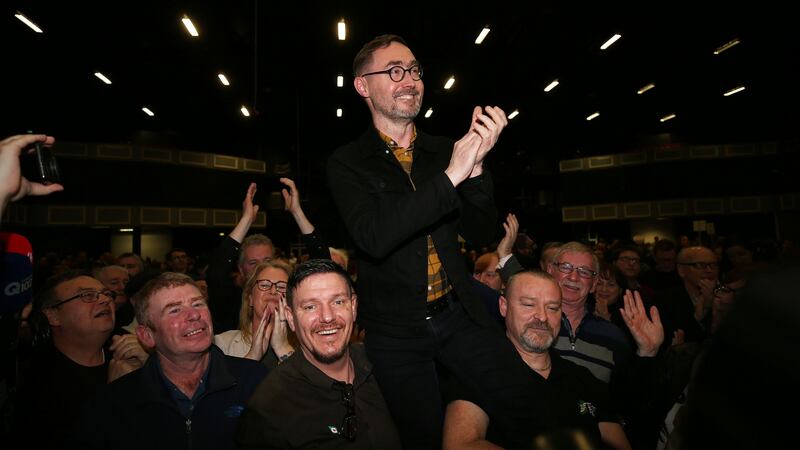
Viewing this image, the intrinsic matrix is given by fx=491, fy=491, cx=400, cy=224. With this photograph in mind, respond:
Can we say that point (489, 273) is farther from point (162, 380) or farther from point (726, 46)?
point (726, 46)

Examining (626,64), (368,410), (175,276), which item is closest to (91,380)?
(175,276)

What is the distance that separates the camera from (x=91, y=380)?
305cm

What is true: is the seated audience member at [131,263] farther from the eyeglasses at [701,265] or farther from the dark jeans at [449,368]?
the eyeglasses at [701,265]

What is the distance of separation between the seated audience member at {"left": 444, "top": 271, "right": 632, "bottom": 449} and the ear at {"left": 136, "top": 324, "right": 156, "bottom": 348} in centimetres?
172

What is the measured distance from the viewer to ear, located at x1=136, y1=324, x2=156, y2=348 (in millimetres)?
2814

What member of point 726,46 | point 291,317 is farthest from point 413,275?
point 726,46

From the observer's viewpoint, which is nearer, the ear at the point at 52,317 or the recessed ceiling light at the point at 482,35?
the ear at the point at 52,317

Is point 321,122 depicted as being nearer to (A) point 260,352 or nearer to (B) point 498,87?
(B) point 498,87

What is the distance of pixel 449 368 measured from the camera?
1957 millimetres

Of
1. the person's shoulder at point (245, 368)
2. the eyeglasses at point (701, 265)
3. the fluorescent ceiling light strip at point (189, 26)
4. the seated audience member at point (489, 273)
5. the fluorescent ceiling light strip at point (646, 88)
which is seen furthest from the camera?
the fluorescent ceiling light strip at point (646, 88)

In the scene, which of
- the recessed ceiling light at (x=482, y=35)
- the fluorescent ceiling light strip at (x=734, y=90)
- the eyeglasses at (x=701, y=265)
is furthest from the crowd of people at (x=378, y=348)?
the fluorescent ceiling light strip at (x=734, y=90)

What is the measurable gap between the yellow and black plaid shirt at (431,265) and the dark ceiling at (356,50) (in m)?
8.82

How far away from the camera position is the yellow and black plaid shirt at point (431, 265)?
6.51 ft

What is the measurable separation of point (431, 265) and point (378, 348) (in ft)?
1.31
